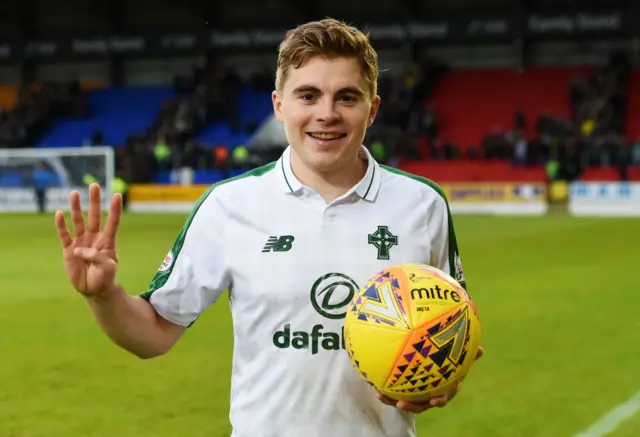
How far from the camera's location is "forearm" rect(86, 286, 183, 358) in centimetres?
267

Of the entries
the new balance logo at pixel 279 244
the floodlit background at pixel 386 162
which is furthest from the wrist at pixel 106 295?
the floodlit background at pixel 386 162

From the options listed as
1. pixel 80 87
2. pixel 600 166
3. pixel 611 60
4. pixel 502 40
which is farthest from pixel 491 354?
pixel 80 87

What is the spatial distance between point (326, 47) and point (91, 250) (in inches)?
34.4

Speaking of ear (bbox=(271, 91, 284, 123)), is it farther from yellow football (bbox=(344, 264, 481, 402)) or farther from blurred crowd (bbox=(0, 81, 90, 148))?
blurred crowd (bbox=(0, 81, 90, 148))

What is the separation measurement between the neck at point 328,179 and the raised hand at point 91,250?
576 mm

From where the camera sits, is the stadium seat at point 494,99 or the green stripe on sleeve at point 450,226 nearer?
the green stripe on sleeve at point 450,226

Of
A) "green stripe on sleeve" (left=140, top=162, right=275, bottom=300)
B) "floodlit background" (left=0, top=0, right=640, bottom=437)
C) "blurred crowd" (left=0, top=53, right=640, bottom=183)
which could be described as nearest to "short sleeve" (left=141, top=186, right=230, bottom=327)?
"green stripe on sleeve" (left=140, top=162, right=275, bottom=300)

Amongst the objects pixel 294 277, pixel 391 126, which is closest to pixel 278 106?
pixel 294 277

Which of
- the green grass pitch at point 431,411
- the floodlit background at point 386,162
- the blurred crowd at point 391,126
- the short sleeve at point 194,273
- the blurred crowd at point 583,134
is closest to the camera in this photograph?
the short sleeve at point 194,273

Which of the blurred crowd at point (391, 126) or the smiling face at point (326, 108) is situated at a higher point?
the smiling face at point (326, 108)

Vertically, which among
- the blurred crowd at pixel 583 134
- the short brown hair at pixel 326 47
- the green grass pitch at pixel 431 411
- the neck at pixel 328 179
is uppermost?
the short brown hair at pixel 326 47

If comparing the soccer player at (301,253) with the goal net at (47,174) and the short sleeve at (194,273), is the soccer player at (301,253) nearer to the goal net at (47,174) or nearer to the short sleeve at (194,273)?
the short sleeve at (194,273)

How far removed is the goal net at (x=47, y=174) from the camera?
3108 cm

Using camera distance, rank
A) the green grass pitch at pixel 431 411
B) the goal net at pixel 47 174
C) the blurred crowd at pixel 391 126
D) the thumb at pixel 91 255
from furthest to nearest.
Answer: the goal net at pixel 47 174 < the blurred crowd at pixel 391 126 < the green grass pitch at pixel 431 411 < the thumb at pixel 91 255
